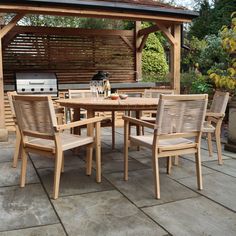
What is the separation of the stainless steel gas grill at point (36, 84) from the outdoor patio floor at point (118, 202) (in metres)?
2.98

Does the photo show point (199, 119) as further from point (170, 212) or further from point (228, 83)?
point (228, 83)

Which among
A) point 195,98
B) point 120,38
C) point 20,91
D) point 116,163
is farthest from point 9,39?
point 195,98

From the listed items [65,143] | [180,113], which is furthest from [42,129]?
[180,113]

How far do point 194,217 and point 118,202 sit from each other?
0.62m

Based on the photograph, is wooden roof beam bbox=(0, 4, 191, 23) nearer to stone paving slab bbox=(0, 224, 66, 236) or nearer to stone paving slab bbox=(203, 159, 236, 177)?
stone paving slab bbox=(203, 159, 236, 177)

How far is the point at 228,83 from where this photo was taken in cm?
559

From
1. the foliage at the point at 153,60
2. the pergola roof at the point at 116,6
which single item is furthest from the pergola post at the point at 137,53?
the foliage at the point at 153,60

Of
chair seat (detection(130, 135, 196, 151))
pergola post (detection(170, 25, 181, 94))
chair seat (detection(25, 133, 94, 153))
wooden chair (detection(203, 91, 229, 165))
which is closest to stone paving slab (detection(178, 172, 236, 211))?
chair seat (detection(130, 135, 196, 151))

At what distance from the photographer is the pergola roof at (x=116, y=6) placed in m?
5.20

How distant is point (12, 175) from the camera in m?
3.34

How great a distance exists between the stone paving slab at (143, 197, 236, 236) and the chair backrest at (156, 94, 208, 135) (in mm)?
608

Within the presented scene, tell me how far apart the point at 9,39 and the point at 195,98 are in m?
5.61

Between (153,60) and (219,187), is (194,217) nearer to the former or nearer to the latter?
(219,187)

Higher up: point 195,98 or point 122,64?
point 122,64
